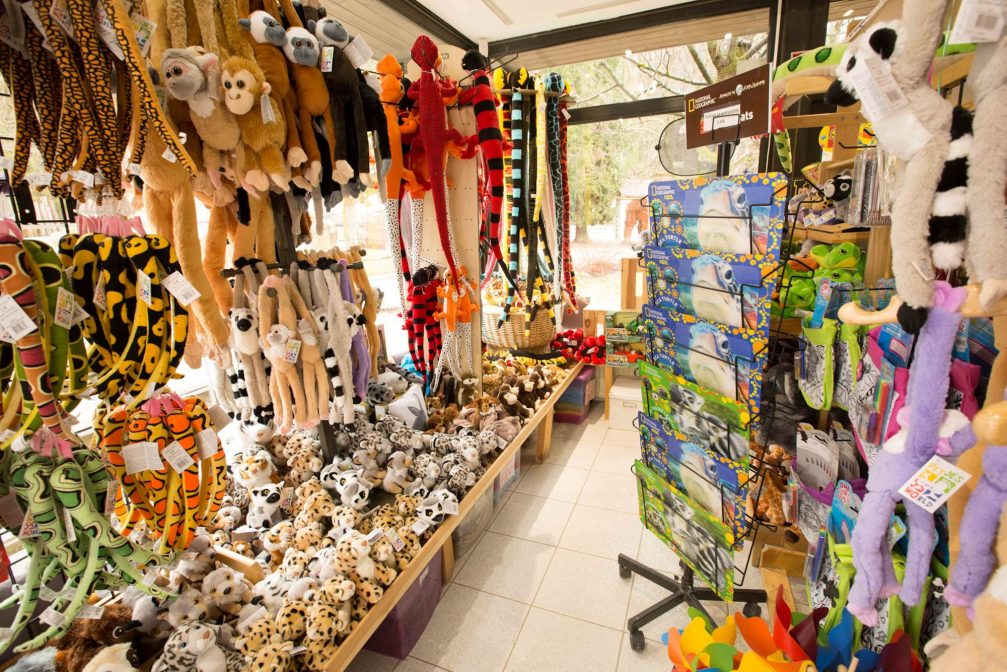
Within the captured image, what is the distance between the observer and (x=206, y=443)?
48.2 inches

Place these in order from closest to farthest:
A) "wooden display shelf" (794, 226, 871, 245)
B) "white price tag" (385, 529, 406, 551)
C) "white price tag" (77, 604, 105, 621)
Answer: "white price tag" (77, 604, 105, 621) < "white price tag" (385, 529, 406, 551) < "wooden display shelf" (794, 226, 871, 245)

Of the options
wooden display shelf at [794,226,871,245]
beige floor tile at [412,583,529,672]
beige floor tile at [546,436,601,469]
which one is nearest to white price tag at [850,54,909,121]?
wooden display shelf at [794,226,871,245]

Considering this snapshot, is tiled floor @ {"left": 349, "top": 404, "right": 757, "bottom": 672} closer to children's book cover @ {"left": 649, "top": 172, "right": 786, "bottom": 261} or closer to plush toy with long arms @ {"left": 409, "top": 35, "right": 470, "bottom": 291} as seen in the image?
children's book cover @ {"left": 649, "top": 172, "right": 786, "bottom": 261}

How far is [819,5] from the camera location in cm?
280

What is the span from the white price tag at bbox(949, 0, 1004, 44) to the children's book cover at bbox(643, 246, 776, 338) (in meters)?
0.60

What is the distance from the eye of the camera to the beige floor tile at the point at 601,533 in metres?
2.29

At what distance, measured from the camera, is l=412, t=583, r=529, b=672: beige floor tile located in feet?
5.75

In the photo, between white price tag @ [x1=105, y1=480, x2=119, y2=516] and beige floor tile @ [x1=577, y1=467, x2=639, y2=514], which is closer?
white price tag @ [x1=105, y1=480, x2=119, y2=516]

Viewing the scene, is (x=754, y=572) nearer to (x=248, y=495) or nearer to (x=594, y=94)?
(x=248, y=495)

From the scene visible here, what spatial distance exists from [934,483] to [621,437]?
2.66 m

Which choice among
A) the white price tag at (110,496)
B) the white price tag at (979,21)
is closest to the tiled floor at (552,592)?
the white price tag at (110,496)

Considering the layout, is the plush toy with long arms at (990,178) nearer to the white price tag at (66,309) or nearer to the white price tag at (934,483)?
the white price tag at (934,483)

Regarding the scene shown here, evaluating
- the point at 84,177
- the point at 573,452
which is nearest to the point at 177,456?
the point at 84,177

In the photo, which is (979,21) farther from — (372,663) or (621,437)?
(621,437)
